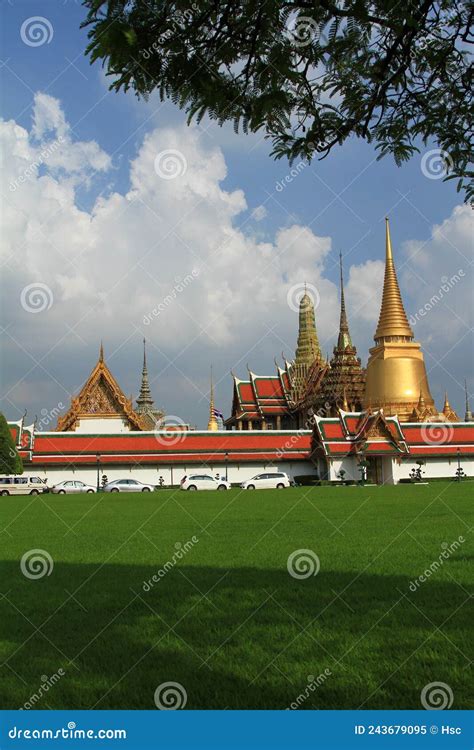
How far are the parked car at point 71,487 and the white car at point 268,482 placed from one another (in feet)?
31.5

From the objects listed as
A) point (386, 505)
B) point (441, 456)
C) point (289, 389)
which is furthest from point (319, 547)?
point (289, 389)

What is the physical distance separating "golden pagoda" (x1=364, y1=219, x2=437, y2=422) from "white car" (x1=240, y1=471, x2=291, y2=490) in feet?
62.8

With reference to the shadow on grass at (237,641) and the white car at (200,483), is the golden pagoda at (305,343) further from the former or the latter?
the shadow on grass at (237,641)

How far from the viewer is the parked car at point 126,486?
43.8 m

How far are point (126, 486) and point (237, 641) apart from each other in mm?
39017

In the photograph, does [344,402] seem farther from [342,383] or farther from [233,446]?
[233,446]

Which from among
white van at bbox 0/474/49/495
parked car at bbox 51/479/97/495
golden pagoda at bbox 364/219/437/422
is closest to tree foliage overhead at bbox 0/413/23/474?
white van at bbox 0/474/49/495

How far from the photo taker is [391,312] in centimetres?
6644

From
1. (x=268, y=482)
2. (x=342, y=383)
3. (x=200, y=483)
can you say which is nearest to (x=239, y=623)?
(x=200, y=483)

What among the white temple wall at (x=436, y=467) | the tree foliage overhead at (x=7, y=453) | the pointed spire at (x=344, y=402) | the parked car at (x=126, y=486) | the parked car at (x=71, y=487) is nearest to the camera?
the tree foliage overhead at (x=7, y=453)

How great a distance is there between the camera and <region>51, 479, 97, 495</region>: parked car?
43969mm

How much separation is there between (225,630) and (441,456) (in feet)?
154

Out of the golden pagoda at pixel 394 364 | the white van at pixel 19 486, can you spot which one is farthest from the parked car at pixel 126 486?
the golden pagoda at pixel 394 364

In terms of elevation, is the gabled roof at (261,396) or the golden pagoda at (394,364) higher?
the golden pagoda at (394,364)
